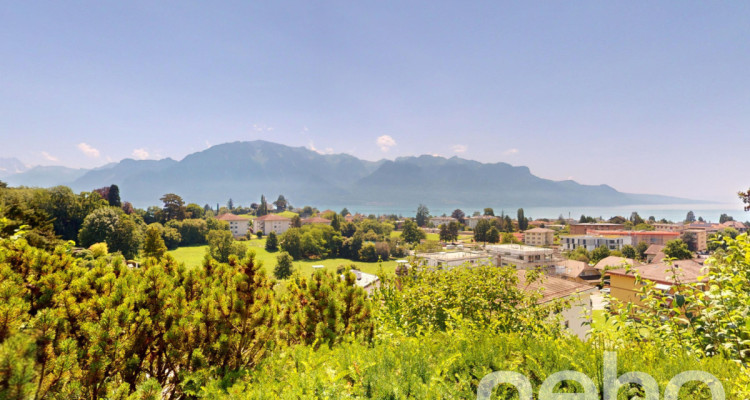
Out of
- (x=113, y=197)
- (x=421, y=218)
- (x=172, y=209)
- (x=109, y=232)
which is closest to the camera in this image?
(x=109, y=232)

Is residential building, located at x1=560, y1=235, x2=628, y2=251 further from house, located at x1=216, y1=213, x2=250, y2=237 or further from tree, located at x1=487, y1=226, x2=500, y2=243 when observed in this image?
house, located at x1=216, y1=213, x2=250, y2=237

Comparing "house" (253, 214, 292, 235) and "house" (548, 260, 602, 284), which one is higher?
"house" (253, 214, 292, 235)

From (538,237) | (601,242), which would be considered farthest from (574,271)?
(538,237)

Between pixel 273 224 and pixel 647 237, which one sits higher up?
pixel 273 224

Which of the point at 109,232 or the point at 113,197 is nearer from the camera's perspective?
the point at 109,232

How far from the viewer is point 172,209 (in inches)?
2805

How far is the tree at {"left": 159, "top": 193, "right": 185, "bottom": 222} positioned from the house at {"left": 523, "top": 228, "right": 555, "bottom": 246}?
8433 cm

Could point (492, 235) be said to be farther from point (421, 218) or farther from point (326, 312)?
point (326, 312)

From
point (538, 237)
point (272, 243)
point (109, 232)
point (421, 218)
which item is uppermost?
point (109, 232)

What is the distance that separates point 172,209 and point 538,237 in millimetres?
89394

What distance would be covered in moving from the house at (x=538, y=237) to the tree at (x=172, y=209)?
84.3 m

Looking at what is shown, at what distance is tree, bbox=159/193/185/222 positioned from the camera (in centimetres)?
7056

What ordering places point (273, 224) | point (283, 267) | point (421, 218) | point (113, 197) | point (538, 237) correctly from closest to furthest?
point (283, 267)
point (113, 197)
point (538, 237)
point (273, 224)
point (421, 218)

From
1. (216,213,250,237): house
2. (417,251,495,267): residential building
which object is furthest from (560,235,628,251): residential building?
(216,213,250,237): house
